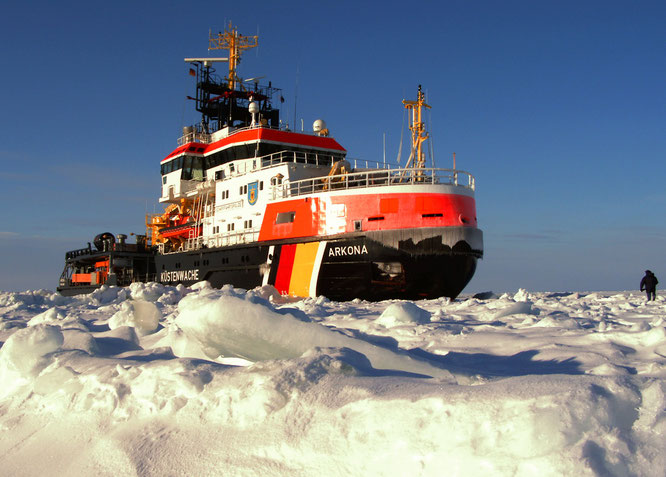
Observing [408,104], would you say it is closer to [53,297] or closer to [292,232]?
[292,232]

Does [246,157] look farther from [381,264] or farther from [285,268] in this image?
[381,264]

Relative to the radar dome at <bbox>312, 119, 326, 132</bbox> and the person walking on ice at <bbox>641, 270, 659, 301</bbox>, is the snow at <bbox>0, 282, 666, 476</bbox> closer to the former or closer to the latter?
the person walking on ice at <bbox>641, 270, 659, 301</bbox>

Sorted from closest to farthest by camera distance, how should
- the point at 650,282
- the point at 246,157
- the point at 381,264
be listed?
the point at 381,264 → the point at 650,282 → the point at 246,157

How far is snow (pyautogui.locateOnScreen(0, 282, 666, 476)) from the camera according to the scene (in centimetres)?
208

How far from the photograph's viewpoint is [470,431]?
83.7 inches

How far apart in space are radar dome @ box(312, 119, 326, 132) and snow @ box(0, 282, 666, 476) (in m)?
16.0

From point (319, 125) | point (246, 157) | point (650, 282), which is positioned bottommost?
point (650, 282)

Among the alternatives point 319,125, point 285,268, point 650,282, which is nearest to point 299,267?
point 285,268

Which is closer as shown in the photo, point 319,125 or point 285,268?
point 285,268

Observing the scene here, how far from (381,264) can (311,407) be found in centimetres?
1113

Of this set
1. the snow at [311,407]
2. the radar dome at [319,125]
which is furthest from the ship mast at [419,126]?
the snow at [311,407]

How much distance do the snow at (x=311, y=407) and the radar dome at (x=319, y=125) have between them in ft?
52.6

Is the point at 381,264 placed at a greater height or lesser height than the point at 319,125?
lesser

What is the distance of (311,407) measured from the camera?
255 centimetres
